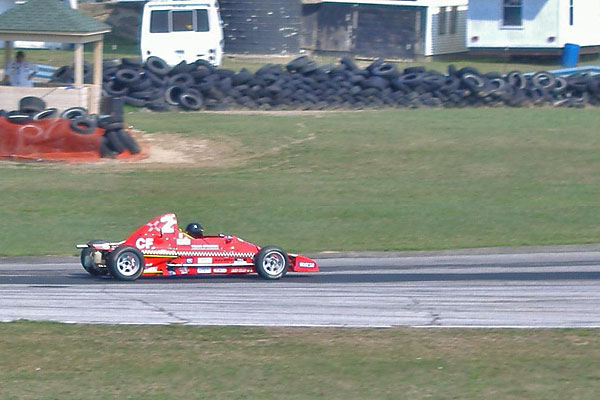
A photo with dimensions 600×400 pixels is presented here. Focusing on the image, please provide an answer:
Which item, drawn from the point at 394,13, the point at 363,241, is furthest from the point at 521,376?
the point at 394,13

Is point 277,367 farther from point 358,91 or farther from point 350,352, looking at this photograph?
point 358,91

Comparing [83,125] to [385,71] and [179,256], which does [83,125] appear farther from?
[179,256]

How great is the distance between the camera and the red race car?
1195cm

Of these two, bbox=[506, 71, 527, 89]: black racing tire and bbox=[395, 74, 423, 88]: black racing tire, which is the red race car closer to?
bbox=[395, 74, 423, 88]: black racing tire

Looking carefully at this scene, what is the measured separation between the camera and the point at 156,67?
2511 cm

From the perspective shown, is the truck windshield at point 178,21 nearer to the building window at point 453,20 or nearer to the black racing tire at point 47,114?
the black racing tire at point 47,114

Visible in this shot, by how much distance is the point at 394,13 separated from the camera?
1500 inches

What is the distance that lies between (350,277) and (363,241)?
2.56 m

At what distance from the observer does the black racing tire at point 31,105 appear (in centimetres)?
2091

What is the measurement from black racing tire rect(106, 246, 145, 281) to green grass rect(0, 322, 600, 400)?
2.33m

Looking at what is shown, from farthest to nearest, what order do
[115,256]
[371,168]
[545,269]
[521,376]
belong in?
[371,168] → [545,269] → [115,256] → [521,376]

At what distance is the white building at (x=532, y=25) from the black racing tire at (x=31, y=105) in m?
20.1

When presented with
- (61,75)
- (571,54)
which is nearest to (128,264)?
(61,75)

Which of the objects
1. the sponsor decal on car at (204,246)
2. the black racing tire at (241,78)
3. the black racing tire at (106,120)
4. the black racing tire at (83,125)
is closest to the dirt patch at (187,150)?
the black racing tire at (106,120)
